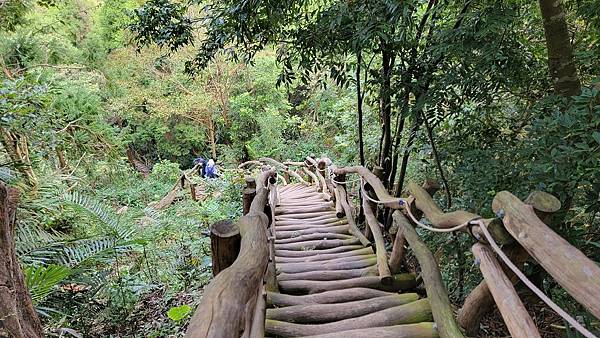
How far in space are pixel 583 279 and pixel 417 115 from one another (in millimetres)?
2665

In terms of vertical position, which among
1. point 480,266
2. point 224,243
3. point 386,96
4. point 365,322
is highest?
point 386,96

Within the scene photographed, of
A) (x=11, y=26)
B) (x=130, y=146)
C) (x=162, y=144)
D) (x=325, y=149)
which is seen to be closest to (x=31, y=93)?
(x=11, y=26)

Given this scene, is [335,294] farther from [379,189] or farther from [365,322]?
[379,189]

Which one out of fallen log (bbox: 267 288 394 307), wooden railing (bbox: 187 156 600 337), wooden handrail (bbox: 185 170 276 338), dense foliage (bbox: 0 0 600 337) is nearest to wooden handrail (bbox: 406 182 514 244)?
wooden railing (bbox: 187 156 600 337)

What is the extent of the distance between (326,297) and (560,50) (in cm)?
254

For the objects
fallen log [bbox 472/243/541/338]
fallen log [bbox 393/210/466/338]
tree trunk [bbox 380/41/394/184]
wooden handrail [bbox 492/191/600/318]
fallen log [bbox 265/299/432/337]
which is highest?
tree trunk [bbox 380/41/394/184]

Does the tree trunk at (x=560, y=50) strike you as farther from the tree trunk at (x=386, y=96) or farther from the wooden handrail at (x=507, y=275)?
the wooden handrail at (x=507, y=275)

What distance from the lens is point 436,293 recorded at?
2346mm

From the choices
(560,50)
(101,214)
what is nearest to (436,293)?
(560,50)

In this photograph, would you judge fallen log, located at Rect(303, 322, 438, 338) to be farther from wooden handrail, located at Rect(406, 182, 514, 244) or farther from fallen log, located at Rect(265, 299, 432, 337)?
wooden handrail, located at Rect(406, 182, 514, 244)

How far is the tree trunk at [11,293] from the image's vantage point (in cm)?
195

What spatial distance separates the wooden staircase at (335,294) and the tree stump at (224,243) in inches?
35.8

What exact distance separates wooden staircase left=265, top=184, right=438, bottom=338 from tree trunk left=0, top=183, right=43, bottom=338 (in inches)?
53.0

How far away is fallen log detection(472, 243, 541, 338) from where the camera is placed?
145 cm
